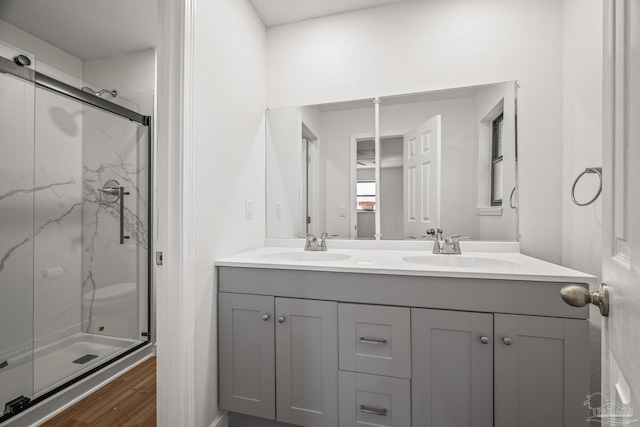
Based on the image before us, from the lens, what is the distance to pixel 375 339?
1228mm

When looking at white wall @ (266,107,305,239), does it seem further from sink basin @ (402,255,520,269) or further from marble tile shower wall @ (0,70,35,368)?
marble tile shower wall @ (0,70,35,368)

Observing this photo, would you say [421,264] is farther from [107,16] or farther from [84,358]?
[107,16]

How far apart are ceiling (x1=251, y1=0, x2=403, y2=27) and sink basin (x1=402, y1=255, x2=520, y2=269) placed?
161 centimetres

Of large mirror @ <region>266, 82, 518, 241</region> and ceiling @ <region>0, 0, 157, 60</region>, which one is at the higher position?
ceiling @ <region>0, 0, 157, 60</region>

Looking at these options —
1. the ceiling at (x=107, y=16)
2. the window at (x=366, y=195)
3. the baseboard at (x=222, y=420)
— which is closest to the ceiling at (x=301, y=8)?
the ceiling at (x=107, y=16)

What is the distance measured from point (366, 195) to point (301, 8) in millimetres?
1290

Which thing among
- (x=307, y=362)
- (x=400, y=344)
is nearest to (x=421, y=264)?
(x=400, y=344)

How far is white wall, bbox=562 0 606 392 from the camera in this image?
1.27 metres

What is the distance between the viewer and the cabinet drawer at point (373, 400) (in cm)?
119

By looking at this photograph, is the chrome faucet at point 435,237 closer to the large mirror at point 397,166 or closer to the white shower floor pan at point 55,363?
the large mirror at point 397,166

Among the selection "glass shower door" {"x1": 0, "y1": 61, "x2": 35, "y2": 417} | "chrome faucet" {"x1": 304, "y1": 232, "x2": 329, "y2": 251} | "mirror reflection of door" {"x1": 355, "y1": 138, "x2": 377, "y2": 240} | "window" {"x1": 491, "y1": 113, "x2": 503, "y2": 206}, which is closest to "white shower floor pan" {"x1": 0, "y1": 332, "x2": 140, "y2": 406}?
"glass shower door" {"x1": 0, "y1": 61, "x2": 35, "y2": 417}

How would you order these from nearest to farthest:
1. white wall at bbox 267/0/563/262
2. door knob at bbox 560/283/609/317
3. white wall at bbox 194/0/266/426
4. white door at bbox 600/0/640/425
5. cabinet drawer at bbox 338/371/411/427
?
white door at bbox 600/0/640/425 < door knob at bbox 560/283/609/317 < cabinet drawer at bbox 338/371/411/427 < white wall at bbox 194/0/266/426 < white wall at bbox 267/0/563/262

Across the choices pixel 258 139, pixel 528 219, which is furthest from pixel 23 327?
pixel 528 219

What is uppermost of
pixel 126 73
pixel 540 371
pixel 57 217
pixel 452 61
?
pixel 126 73
